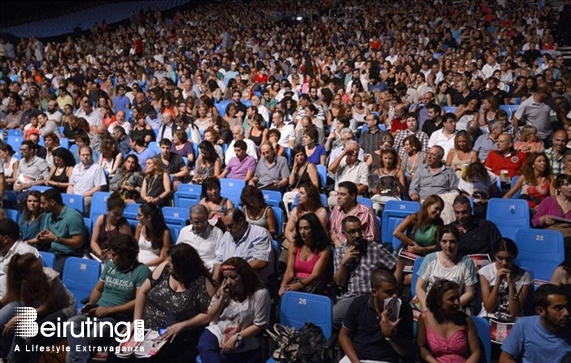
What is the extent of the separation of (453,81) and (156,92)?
4.74m

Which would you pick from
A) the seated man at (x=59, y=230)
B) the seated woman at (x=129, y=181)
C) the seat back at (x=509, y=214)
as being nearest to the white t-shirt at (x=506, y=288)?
the seat back at (x=509, y=214)

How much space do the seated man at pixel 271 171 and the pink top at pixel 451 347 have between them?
11.9 ft

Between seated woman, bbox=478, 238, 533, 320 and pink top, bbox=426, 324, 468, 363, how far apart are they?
596mm

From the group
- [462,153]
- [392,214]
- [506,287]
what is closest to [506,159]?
[462,153]

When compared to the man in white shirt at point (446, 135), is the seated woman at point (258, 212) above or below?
below

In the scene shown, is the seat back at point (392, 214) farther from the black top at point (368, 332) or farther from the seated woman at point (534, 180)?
the black top at point (368, 332)

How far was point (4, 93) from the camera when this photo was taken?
11664mm

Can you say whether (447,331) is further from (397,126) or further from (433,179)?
(397,126)

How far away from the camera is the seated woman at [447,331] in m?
3.55

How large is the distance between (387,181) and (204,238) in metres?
2.04

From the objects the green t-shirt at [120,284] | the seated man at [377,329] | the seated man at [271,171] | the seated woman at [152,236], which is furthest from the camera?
the seated man at [271,171]

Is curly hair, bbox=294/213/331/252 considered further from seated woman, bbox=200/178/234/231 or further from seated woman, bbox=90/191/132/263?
seated woman, bbox=90/191/132/263

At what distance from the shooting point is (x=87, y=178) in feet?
22.9

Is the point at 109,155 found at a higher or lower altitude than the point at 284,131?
lower
